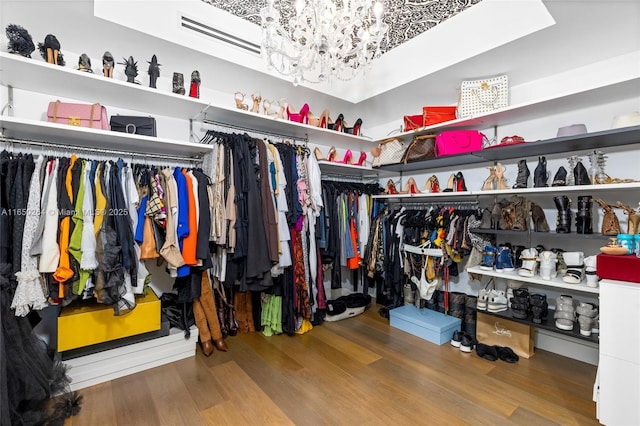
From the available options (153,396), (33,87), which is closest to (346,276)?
(153,396)

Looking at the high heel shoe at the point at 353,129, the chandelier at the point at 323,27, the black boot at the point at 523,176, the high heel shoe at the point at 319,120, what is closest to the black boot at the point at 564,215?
the black boot at the point at 523,176

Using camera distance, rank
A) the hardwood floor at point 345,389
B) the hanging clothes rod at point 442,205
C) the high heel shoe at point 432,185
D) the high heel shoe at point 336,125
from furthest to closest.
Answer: the high heel shoe at point 336,125
the high heel shoe at point 432,185
the hanging clothes rod at point 442,205
the hardwood floor at point 345,389

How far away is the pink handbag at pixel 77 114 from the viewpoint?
1848mm

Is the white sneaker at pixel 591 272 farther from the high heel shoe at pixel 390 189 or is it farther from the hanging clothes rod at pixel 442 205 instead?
the high heel shoe at pixel 390 189

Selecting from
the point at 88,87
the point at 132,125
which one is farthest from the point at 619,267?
the point at 88,87

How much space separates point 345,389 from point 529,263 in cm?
160

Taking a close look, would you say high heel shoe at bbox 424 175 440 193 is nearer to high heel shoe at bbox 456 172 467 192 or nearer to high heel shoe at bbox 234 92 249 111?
high heel shoe at bbox 456 172 467 192

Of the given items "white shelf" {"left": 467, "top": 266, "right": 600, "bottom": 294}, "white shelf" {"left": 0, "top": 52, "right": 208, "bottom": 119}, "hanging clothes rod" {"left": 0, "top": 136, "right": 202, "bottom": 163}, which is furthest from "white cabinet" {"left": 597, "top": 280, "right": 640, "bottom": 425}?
"hanging clothes rod" {"left": 0, "top": 136, "right": 202, "bottom": 163}

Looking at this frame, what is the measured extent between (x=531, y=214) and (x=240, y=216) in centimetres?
225

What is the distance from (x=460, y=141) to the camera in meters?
2.55

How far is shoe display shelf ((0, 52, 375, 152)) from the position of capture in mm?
1740

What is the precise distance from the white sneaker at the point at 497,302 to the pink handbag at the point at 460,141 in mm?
1206

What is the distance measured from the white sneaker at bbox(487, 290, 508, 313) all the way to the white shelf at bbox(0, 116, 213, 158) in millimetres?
2542

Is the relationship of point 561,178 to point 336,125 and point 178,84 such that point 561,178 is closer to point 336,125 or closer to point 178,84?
point 336,125
